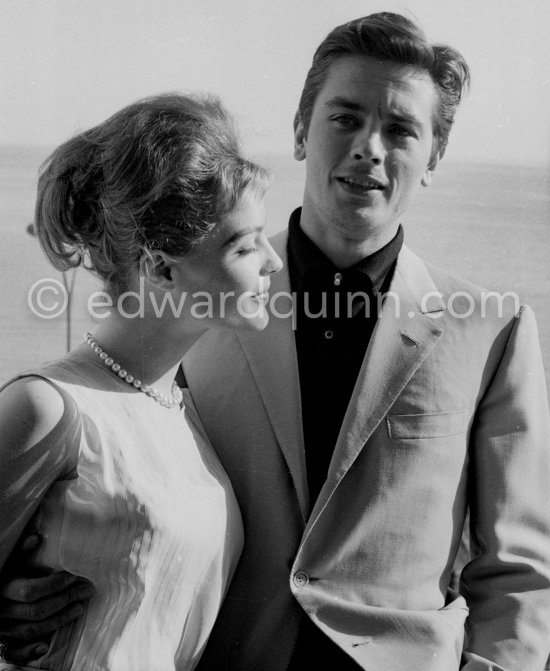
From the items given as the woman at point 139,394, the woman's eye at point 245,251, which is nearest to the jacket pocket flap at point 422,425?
the woman at point 139,394

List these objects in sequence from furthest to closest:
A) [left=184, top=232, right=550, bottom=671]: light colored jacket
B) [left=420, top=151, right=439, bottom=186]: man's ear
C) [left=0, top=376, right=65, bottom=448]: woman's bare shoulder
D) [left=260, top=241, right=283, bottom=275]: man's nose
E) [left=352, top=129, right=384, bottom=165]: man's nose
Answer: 1. [left=420, top=151, right=439, bottom=186]: man's ear
2. [left=352, top=129, right=384, bottom=165]: man's nose
3. [left=184, top=232, right=550, bottom=671]: light colored jacket
4. [left=260, top=241, right=283, bottom=275]: man's nose
5. [left=0, top=376, right=65, bottom=448]: woman's bare shoulder

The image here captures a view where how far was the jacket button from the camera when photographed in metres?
1.80

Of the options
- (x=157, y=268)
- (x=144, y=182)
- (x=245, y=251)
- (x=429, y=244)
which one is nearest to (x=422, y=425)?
(x=245, y=251)

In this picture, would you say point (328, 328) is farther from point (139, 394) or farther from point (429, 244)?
point (429, 244)

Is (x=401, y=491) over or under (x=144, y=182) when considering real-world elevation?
under

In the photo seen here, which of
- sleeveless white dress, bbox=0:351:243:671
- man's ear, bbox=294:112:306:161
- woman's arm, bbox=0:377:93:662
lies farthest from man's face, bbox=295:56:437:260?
woman's arm, bbox=0:377:93:662

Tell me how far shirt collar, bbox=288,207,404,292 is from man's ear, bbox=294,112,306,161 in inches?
8.3

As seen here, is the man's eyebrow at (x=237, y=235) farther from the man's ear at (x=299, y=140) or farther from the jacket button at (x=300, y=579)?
the jacket button at (x=300, y=579)

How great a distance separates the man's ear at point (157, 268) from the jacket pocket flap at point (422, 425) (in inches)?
21.9

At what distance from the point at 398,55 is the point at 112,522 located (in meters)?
1.17

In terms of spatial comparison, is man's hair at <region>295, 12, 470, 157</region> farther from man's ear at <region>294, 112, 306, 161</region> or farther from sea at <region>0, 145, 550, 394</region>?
sea at <region>0, 145, 550, 394</region>

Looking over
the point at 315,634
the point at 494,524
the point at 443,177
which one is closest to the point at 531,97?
the point at 443,177

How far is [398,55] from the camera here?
1.96 meters

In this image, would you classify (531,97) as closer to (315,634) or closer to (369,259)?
(369,259)
